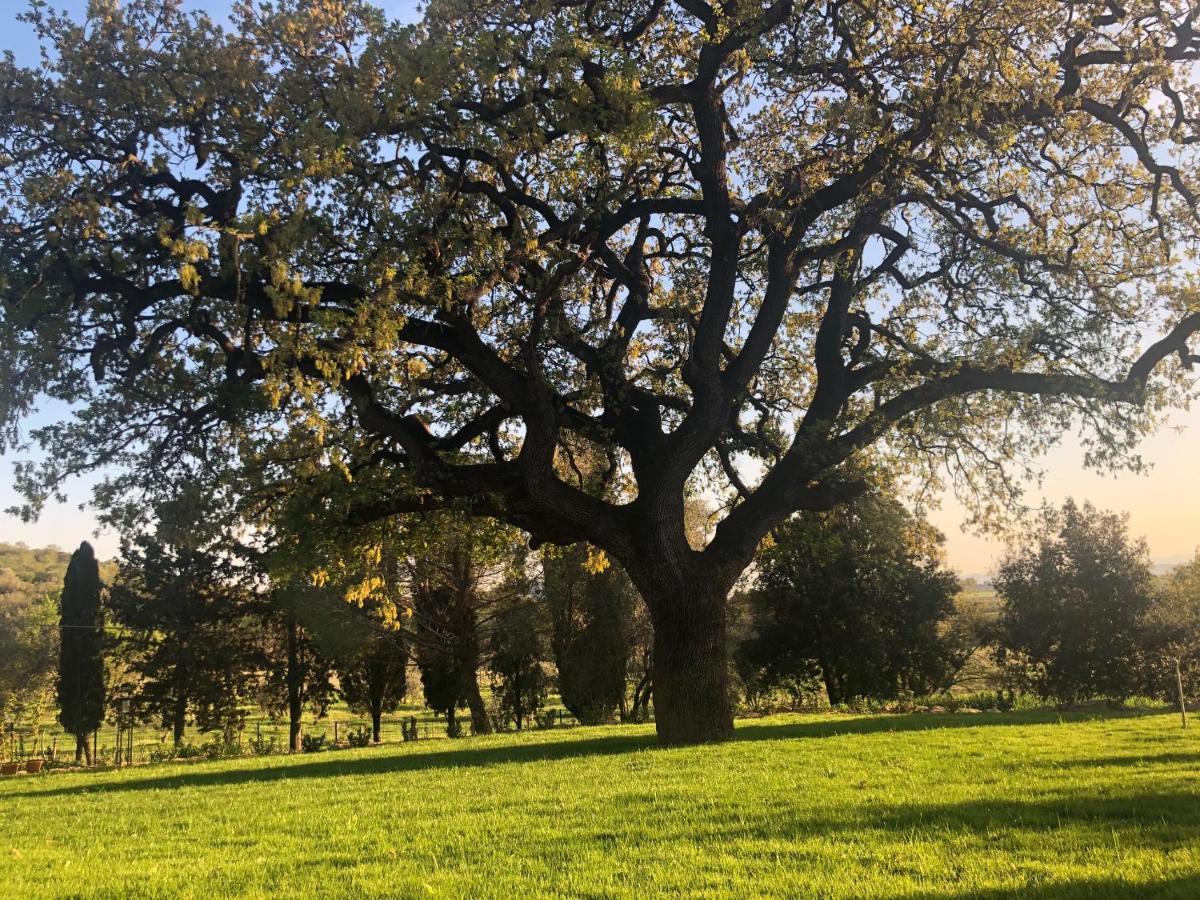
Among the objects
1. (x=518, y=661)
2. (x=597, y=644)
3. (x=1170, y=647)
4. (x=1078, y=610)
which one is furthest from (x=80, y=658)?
(x=1170, y=647)

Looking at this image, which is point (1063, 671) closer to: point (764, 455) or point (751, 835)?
point (764, 455)

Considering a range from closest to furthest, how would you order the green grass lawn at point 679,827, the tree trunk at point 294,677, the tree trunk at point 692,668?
the green grass lawn at point 679,827
the tree trunk at point 692,668
the tree trunk at point 294,677

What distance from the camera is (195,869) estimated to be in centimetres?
598

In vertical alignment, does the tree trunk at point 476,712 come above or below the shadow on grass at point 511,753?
below

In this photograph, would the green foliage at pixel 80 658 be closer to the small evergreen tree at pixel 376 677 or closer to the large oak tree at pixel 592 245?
the small evergreen tree at pixel 376 677

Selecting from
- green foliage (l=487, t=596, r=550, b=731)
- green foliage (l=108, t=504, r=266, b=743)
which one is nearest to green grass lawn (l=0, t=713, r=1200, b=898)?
green foliage (l=487, t=596, r=550, b=731)

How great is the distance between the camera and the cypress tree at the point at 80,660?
34781 mm

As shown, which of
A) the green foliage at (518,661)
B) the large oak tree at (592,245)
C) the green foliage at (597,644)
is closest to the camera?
the large oak tree at (592,245)

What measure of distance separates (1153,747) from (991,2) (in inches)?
399

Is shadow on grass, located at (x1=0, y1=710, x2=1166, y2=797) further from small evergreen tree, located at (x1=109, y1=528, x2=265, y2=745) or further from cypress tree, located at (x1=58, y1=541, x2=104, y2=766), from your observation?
cypress tree, located at (x1=58, y1=541, x2=104, y2=766)

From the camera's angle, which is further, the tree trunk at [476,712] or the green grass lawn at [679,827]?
A: the tree trunk at [476,712]

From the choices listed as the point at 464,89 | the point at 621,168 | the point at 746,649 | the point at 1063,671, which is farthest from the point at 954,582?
the point at 464,89

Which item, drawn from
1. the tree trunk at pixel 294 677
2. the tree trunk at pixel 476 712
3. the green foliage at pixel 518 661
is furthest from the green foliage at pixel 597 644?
the tree trunk at pixel 294 677

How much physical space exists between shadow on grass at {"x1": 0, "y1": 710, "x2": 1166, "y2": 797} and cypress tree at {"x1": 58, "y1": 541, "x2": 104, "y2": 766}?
22.2 m
